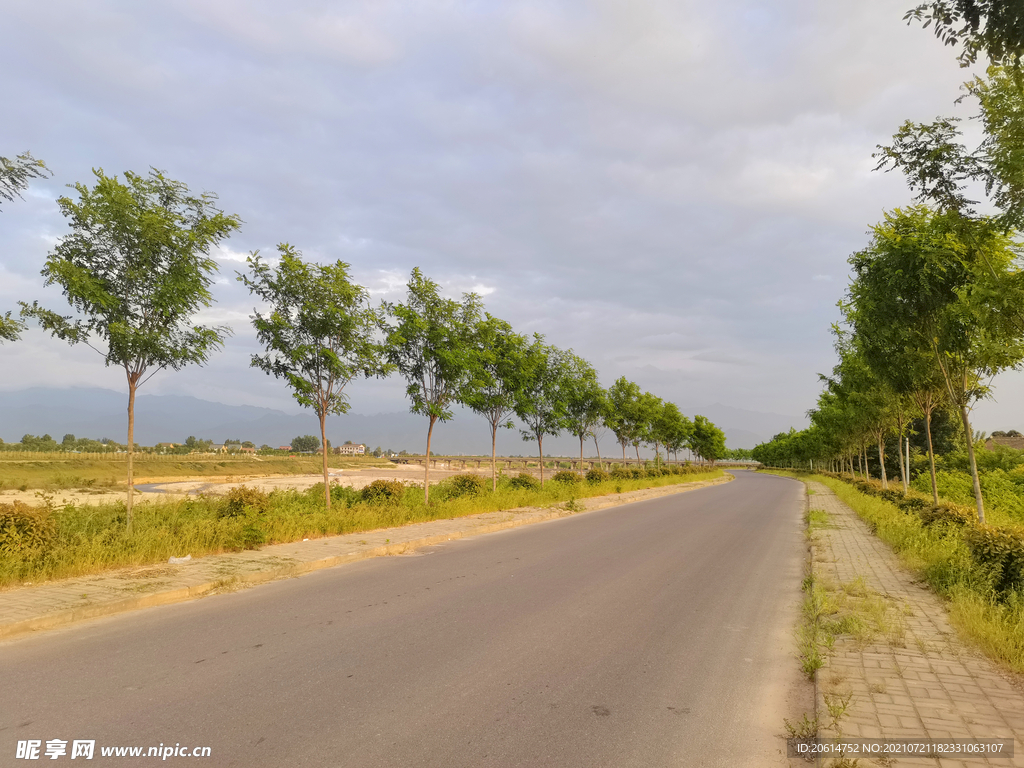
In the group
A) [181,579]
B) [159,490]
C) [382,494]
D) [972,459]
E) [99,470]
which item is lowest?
[159,490]

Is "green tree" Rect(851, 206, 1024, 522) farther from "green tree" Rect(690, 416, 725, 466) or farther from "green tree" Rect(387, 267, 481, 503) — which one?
"green tree" Rect(690, 416, 725, 466)

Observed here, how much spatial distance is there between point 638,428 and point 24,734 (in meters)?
40.6

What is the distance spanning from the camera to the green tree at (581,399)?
92.9ft

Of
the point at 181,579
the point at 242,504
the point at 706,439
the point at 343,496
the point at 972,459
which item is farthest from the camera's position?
the point at 706,439

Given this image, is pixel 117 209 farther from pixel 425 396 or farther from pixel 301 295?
pixel 425 396

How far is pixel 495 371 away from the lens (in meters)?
22.6

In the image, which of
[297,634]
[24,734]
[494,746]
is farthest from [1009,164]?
[24,734]

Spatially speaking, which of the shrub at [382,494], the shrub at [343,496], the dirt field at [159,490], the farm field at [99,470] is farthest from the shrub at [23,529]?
the farm field at [99,470]

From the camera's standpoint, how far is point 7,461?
2325 inches

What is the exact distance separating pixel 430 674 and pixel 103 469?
7150 centimetres

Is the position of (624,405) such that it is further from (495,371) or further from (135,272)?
(135,272)

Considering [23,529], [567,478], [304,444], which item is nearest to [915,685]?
[23,529]

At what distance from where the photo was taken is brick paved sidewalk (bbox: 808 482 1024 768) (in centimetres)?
386

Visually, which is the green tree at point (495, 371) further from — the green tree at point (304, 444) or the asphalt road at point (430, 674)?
the green tree at point (304, 444)
